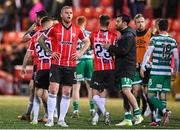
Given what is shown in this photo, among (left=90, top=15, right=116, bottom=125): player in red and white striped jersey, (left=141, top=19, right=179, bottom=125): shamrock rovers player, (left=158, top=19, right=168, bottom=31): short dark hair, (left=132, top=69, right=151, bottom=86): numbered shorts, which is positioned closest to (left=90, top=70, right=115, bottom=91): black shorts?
(left=90, top=15, right=116, bottom=125): player in red and white striped jersey

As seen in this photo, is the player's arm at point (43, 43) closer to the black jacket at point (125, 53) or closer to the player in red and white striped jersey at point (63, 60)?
the player in red and white striped jersey at point (63, 60)

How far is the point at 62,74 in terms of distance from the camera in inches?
556

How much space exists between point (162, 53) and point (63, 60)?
→ 7.00 feet

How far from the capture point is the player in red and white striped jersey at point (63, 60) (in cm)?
1400

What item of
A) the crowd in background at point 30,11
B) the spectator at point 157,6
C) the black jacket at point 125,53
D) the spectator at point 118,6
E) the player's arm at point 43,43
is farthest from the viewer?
the spectator at point 157,6

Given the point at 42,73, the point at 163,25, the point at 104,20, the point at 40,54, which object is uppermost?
the point at 104,20

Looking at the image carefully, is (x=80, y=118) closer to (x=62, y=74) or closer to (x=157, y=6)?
(x=62, y=74)

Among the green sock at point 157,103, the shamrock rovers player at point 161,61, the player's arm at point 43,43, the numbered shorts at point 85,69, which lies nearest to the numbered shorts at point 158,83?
the shamrock rovers player at point 161,61

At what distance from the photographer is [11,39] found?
3042 cm

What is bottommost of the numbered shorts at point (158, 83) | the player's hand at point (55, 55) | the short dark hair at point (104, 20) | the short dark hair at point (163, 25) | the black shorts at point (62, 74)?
the numbered shorts at point (158, 83)

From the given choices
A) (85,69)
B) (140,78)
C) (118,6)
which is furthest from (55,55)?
(118,6)

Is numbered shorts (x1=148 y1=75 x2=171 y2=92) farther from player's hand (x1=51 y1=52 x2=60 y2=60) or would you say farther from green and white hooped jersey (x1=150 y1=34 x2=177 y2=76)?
player's hand (x1=51 y1=52 x2=60 y2=60)

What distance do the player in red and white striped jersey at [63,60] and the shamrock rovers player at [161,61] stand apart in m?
1.57

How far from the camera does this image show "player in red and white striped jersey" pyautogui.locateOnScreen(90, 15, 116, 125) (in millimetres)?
14766
